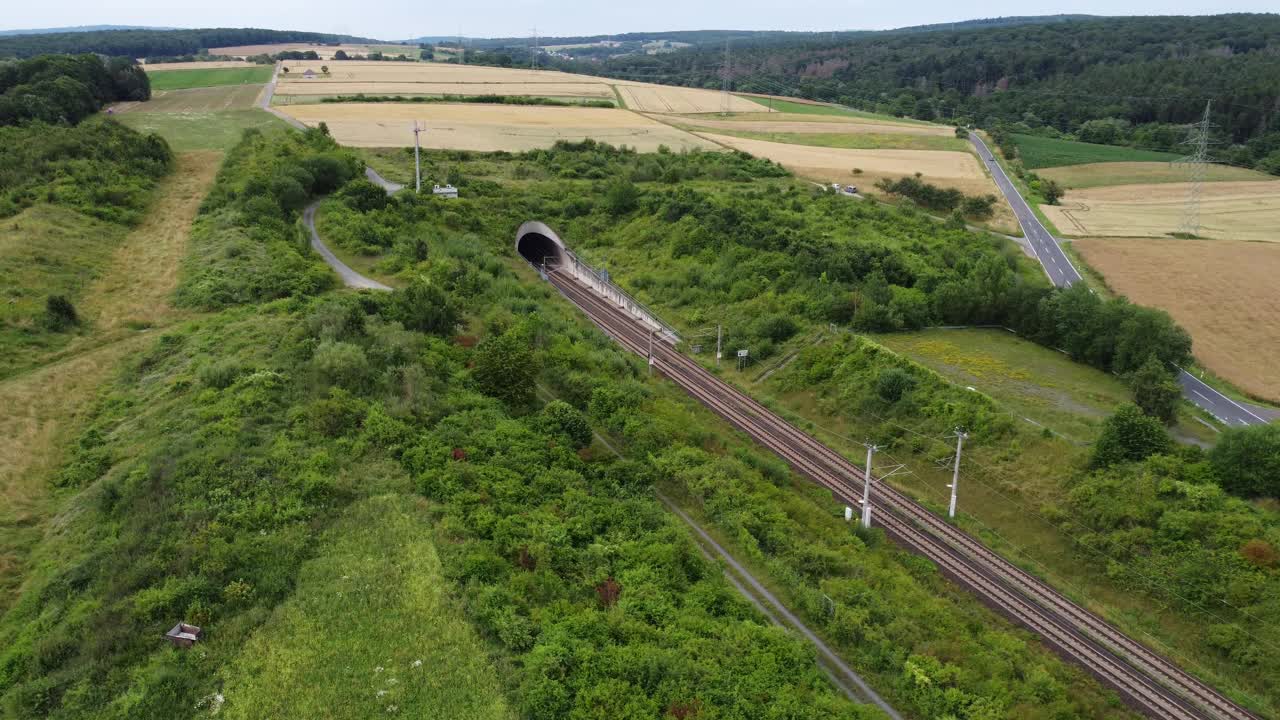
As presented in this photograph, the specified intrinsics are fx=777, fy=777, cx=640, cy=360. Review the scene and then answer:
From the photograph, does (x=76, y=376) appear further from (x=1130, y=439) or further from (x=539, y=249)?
(x=1130, y=439)

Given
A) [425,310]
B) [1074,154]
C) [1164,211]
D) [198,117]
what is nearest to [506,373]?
[425,310]

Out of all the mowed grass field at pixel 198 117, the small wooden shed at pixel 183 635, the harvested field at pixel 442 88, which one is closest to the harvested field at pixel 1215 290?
the small wooden shed at pixel 183 635

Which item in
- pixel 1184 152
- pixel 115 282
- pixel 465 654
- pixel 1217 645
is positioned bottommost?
pixel 1217 645

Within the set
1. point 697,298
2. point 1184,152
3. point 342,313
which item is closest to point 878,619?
point 342,313

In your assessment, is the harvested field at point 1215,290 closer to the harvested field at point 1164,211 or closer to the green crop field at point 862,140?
the harvested field at point 1164,211

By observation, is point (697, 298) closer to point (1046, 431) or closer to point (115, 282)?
point (1046, 431)

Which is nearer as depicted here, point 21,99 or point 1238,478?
point 1238,478

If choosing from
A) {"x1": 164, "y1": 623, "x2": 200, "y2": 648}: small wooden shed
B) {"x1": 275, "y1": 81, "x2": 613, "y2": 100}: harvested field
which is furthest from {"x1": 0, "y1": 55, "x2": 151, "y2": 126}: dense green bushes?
{"x1": 164, "y1": 623, "x2": 200, "y2": 648}: small wooden shed

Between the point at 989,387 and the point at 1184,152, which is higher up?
the point at 1184,152
